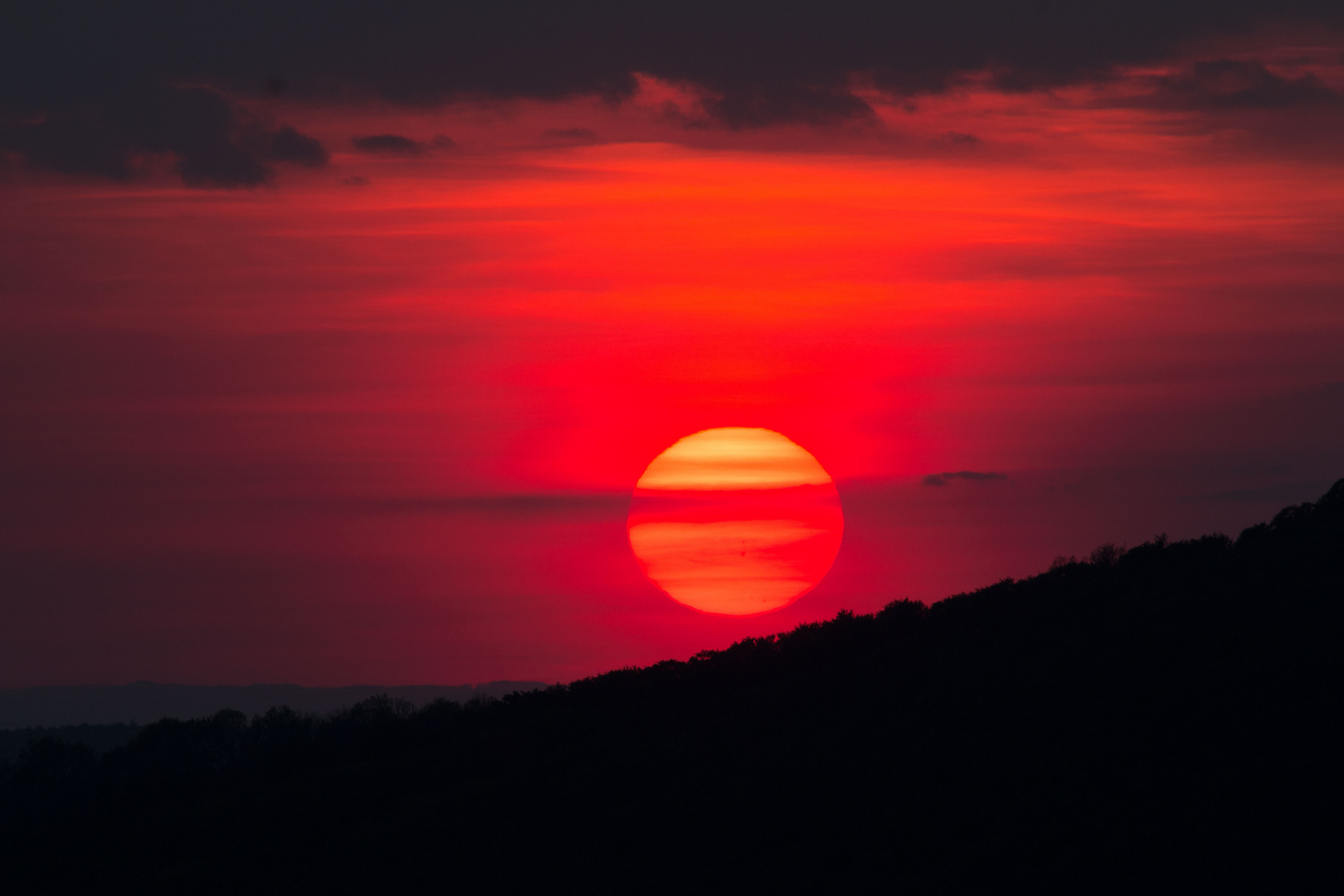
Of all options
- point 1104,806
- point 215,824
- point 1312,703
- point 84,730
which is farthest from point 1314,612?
point 84,730

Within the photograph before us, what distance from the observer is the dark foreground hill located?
2861 centimetres

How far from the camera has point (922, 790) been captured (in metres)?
32.0

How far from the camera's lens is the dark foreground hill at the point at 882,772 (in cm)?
2861

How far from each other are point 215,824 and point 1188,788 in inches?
1105

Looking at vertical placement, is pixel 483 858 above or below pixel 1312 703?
below

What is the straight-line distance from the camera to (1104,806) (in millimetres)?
29125

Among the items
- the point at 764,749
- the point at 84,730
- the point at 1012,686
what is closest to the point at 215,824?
the point at 764,749

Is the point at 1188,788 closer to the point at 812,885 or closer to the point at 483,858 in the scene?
the point at 812,885

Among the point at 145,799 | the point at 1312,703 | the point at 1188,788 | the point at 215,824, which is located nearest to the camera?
the point at 1188,788

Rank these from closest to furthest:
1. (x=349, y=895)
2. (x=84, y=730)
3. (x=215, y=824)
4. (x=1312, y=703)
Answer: (x=1312, y=703) → (x=349, y=895) → (x=215, y=824) → (x=84, y=730)

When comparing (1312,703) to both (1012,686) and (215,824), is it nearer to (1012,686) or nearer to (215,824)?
(1012,686)

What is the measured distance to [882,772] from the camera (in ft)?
110

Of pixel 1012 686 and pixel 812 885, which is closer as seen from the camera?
pixel 812 885

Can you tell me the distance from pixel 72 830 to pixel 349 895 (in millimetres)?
16642
